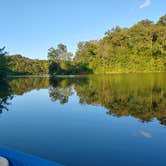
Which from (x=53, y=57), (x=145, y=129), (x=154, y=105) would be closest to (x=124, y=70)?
(x=53, y=57)

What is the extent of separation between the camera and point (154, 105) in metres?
7.27

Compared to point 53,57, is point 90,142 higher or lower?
lower

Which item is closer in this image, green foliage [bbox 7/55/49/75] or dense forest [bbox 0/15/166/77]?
dense forest [bbox 0/15/166/77]

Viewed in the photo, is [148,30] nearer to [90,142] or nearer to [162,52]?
[162,52]

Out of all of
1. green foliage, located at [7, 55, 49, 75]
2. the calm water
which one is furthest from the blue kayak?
green foliage, located at [7, 55, 49, 75]

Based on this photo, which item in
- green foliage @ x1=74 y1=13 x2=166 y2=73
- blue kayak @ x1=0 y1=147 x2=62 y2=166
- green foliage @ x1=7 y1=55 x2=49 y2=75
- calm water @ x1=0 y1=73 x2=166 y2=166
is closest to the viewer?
blue kayak @ x1=0 y1=147 x2=62 y2=166

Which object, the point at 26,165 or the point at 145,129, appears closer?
the point at 26,165

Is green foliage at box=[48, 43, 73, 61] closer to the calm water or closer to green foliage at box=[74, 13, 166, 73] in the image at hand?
green foliage at box=[74, 13, 166, 73]

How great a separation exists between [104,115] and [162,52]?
116 ft

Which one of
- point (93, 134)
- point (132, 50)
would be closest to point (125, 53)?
point (132, 50)

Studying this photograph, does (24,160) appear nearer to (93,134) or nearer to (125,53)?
(93,134)

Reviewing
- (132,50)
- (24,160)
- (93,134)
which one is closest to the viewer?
(24,160)

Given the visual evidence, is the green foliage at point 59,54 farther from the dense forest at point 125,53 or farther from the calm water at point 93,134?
the calm water at point 93,134

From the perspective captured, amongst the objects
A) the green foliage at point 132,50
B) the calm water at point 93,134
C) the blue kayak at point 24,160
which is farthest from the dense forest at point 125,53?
the blue kayak at point 24,160
